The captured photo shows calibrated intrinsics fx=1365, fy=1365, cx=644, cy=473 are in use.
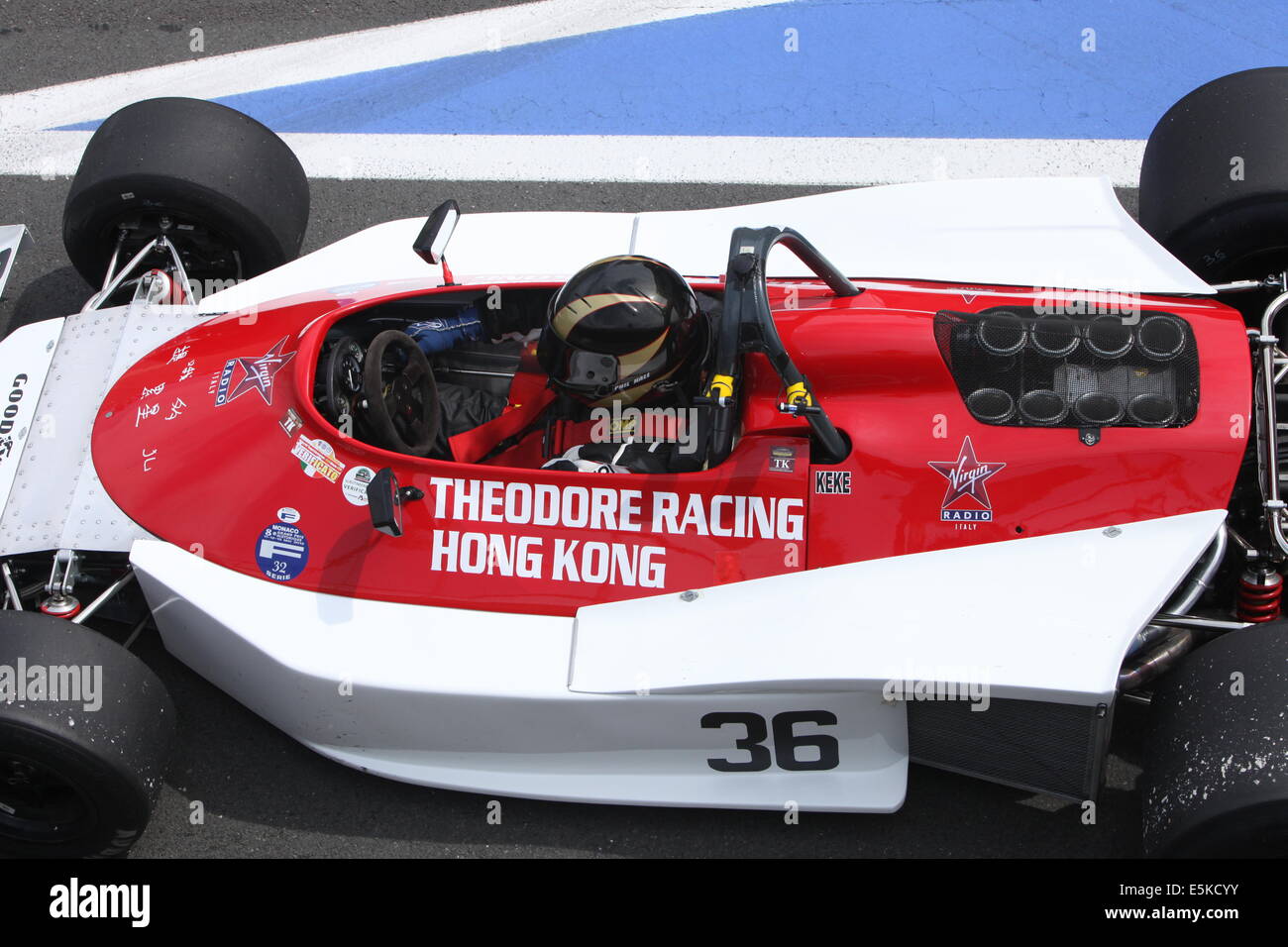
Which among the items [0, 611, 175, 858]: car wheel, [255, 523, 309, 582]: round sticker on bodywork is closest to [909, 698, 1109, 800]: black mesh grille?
[255, 523, 309, 582]: round sticker on bodywork

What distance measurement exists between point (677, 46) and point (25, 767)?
15.0ft

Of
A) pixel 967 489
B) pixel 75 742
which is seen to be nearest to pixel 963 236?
pixel 967 489

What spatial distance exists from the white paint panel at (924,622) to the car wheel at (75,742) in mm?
1189

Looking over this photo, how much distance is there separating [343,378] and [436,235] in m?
0.53

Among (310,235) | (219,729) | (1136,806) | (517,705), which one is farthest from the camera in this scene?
(310,235)

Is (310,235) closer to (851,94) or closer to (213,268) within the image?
(213,268)

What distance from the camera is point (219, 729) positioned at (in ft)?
14.3

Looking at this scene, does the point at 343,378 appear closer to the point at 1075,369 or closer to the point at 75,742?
the point at 75,742

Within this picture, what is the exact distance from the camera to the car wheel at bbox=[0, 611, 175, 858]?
140 inches

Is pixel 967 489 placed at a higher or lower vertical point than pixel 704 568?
higher

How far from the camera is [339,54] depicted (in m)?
6.73

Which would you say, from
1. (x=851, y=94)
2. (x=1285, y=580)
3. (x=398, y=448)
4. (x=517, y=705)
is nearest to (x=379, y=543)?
(x=398, y=448)

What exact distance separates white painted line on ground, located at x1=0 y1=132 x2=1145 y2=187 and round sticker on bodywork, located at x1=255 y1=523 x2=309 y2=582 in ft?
8.76

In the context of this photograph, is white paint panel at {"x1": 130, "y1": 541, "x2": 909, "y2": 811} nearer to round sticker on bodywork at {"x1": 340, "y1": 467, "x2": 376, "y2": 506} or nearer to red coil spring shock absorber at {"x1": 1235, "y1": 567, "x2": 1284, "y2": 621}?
round sticker on bodywork at {"x1": 340, "y1": 467, "x2": 376, "y2": 506}
